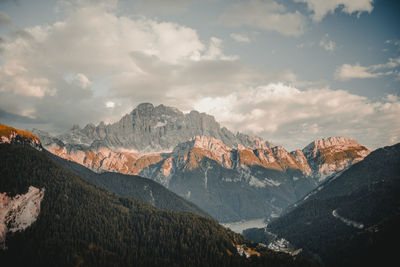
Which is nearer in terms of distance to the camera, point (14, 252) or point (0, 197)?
point (14, 252)

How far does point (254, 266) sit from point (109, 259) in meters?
89.0

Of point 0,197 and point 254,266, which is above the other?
point 0,197

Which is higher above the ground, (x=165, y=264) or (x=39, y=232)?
(x=39, y=232)

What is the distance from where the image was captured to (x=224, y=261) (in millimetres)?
197000

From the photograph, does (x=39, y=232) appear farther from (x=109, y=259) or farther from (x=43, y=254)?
(x=109, y=259)

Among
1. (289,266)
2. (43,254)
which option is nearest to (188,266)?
(289,266)

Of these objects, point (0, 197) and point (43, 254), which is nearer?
point (43, 254)

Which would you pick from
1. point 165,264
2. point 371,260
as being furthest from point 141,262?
point 371,260

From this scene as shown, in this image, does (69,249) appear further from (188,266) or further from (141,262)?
(188,266)

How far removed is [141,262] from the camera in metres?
199

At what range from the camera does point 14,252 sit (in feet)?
602

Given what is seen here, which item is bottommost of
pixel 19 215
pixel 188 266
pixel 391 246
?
pixel 188 266

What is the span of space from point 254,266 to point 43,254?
125326 mm

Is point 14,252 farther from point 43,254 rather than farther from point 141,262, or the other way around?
point 141,262
